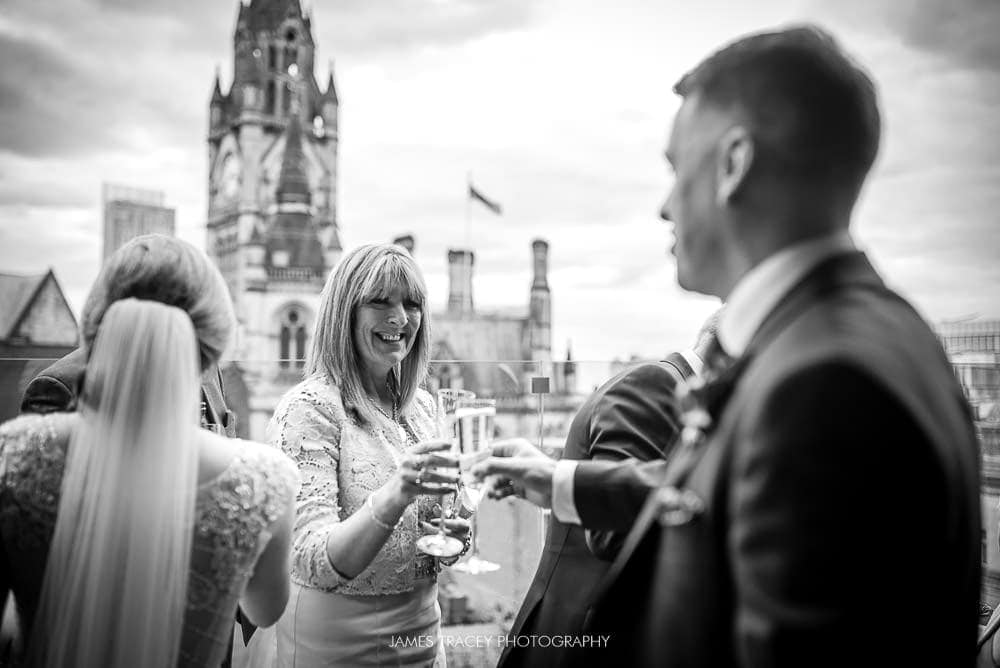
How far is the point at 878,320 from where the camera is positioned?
0.61m

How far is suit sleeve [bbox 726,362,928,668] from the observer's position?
1.75 feet

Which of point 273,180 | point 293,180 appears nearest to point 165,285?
point 293,180

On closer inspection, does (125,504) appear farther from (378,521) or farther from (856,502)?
(856,502)

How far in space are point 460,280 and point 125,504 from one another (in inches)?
1579

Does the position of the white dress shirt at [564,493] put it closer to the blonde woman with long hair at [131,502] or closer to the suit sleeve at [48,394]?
the blonde woman with long hair at [131,502]

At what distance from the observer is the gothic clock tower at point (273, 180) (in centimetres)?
3631

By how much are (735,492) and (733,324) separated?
7.9 inches

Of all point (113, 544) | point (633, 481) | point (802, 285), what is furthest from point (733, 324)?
point (113, 544)

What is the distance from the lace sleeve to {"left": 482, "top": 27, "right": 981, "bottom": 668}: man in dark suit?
2.55 feet

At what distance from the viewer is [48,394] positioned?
176cm

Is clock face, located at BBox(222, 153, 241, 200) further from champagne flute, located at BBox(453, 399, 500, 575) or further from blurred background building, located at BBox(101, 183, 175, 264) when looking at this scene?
champagne flute, located at BBox(453, 399, 500, 575)

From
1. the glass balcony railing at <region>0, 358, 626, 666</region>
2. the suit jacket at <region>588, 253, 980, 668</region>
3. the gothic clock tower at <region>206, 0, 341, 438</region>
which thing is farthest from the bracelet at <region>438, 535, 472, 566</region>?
the gothic clock tower at <region>206, 0, 341, 438</region>

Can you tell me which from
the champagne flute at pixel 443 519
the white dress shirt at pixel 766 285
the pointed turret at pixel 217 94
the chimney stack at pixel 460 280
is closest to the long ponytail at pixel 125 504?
the champagne flute at pixel 443 519

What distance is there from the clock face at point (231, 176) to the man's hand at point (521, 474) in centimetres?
4346
